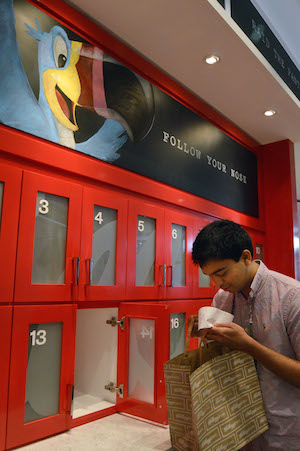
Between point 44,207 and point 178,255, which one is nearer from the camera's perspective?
point 44,207

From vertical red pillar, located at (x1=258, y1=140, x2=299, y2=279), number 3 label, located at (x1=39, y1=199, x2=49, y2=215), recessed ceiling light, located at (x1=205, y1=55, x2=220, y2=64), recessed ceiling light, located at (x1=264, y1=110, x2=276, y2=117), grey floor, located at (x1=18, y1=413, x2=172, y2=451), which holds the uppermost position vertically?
recessed ceiling light, located at (x1=205, y1=55, x2=220, y2=64)

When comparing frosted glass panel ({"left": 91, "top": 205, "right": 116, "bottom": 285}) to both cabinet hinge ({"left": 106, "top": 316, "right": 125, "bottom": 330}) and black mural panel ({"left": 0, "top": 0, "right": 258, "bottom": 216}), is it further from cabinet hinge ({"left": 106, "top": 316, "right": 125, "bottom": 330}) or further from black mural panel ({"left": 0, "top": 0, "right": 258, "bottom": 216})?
black mural panel ({"left": 0, "top": 0, "right": 258, "bottom": 216})

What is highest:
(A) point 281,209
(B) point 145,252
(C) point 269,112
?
(C) point 269,112

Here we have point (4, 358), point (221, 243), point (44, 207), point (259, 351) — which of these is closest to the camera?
point (259, 351)

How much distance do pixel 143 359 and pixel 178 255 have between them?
40.0 inches

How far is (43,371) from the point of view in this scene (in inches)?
83.2

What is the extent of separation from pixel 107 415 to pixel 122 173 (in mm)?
1596

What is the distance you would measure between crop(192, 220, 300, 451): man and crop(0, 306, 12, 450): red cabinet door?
1.04 m

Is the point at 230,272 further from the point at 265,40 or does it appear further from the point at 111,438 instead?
the point at 265,40

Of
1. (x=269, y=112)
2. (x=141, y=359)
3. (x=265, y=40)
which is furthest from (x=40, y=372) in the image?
(x=269, y=112)

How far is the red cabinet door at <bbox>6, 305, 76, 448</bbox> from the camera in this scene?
196cm

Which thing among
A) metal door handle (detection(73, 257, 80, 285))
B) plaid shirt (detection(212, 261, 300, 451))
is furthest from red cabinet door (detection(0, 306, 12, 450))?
plaid shirt (detection(212, 261, 300, 451))

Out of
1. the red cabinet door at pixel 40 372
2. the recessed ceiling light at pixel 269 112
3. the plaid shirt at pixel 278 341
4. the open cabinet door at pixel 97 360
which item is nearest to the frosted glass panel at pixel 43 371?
the red cabinet door at pixel 40 372

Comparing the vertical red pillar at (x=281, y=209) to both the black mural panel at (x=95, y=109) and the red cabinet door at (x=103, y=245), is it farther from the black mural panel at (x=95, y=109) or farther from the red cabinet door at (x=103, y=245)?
the red cabinet door at (x=103, y=245)
